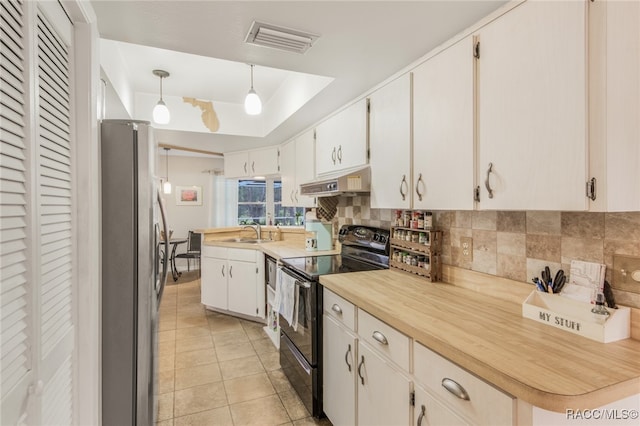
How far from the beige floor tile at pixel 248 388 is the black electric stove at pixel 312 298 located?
0.57 feet

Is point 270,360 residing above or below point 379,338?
below

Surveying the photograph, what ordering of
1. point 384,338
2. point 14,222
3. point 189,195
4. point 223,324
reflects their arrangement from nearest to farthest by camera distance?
point 14,222 → point 384,338 → point 223,324 → point 189,195

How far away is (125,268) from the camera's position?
58.0 inches

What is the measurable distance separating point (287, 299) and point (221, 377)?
0.86 m

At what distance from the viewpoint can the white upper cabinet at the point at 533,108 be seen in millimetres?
1021

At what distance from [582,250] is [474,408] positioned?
0.77 metres

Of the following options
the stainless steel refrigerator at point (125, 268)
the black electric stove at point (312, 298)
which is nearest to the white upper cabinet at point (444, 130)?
the black electric stove at point (312, 298)

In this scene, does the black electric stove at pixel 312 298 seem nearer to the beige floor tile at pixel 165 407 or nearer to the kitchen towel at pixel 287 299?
the kitchen towel at pixel 287 299

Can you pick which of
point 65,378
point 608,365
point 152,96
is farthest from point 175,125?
point 608,365

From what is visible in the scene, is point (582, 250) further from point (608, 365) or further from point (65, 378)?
point (65, 378)

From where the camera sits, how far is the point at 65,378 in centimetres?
114

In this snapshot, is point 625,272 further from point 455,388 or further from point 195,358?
point 195,358

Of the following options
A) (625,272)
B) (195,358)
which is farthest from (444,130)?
(195,358)

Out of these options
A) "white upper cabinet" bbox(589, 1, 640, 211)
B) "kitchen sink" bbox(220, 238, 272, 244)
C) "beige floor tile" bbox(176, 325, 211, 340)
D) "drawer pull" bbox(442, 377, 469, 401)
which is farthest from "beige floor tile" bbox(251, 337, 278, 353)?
"white upper cabinet" bbox(589, 1, 640, 211)
